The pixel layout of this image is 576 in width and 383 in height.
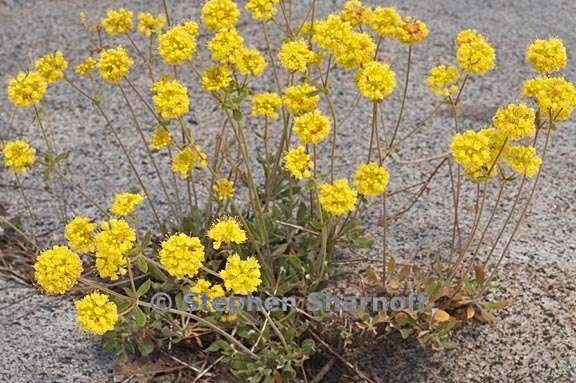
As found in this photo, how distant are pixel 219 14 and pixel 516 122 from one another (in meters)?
0.97

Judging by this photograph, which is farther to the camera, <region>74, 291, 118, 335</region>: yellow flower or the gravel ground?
the gravel ground

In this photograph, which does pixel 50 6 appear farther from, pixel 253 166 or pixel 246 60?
pixel 246 60

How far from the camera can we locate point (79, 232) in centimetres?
208

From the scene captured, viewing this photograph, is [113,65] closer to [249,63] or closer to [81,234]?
[249,63]

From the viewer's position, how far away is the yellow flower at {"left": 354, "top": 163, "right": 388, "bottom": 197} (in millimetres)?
2189

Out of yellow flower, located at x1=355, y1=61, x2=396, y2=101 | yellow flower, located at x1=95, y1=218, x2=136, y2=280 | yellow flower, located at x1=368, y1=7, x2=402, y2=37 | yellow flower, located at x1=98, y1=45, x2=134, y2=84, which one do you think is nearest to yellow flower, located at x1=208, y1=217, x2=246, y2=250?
yellow flower, located at x1=95, y1=218, x2=136, y2=280

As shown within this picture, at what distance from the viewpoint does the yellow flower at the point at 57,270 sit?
6.33ft

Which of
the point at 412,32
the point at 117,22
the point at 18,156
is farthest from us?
the point at 117,22

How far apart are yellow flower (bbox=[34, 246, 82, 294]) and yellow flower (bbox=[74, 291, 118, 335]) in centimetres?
7

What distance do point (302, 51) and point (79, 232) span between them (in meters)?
0.86

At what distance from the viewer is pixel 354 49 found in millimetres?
2289

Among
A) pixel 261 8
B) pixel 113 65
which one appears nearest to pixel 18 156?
pixel 113 65

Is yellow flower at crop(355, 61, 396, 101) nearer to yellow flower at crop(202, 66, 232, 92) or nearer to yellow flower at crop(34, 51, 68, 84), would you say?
yellow flower at crop(202, 66, 232, 92)

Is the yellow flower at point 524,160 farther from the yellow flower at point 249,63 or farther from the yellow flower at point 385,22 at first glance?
the yellow flower at point 249,63
